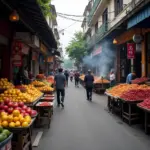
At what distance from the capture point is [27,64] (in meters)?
19.7

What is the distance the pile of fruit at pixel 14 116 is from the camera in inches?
189

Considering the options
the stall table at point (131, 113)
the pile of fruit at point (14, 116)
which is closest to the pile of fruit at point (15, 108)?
the pile of fruit at point (14, 116)

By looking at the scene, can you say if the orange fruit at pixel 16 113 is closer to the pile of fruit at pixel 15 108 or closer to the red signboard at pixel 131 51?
the pile of fruit at pixel 15 108

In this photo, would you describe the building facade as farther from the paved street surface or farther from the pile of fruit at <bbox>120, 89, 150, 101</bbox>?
the paved street surface

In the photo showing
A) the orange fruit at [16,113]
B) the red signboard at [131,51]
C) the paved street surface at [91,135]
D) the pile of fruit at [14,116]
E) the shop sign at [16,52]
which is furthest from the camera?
the red signboard at [131,51]

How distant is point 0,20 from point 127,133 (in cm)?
647

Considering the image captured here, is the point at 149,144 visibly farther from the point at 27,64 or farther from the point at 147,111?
the point at 27,64

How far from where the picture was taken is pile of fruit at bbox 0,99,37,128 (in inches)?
189

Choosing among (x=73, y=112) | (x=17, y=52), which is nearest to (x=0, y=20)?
(x=17, y=52)

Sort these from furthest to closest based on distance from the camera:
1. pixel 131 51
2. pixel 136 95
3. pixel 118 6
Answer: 1. pixel 118 6
2. pixel 131 51
3. pixel 136 95

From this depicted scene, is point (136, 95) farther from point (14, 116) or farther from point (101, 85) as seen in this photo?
point (101, 85)

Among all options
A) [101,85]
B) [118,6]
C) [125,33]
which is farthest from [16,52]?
[118,6]

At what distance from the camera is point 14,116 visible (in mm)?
5195

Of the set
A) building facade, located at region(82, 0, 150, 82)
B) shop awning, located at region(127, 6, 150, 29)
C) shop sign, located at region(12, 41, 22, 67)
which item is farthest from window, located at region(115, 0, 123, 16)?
shop sign, located at region(12, 41, 22, 67)
